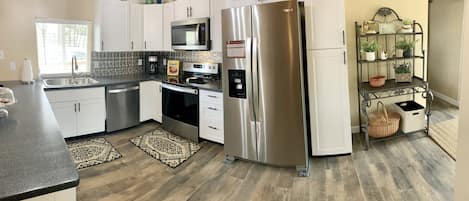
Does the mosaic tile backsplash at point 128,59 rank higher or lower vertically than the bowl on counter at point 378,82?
higher

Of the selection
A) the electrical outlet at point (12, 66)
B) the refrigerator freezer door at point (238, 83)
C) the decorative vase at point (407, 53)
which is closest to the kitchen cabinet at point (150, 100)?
the electrical outlet at point (12, 66)

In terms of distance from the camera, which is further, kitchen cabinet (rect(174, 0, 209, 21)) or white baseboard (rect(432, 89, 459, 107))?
white baseboard (rect(432, 89, 459, 107))

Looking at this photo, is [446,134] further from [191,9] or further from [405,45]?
[191,9]

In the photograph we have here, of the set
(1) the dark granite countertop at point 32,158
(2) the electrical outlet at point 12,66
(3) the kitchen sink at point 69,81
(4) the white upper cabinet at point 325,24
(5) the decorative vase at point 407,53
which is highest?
(4) the white upper cabinet at point 325,24

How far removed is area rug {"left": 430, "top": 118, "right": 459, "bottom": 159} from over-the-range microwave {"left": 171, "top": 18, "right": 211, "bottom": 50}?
336 centimetres

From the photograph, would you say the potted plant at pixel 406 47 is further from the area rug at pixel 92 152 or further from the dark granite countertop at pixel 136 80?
the area rug at pixel 92 152

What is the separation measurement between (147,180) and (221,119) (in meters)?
1.30

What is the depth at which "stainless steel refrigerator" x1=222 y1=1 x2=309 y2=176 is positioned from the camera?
3.36 metres

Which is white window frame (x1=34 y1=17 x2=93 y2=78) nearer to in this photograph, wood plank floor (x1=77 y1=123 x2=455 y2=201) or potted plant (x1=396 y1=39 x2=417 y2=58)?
wood plank floor (x1=77 y1=123 x2=455 y2=201)

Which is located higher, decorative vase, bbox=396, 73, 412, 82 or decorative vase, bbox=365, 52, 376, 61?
decorative vase, bbox=365, 52, 376, 61

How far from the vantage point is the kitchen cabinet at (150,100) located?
5359 mm

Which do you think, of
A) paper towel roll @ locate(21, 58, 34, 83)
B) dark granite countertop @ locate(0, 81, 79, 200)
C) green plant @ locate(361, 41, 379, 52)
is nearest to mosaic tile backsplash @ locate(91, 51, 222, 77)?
paper towel roll @ locate(21, 58, 34, 83)

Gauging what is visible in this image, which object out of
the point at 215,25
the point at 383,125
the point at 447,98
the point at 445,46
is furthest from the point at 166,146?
the point at 445,46

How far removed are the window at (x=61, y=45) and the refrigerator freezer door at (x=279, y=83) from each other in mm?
3139
